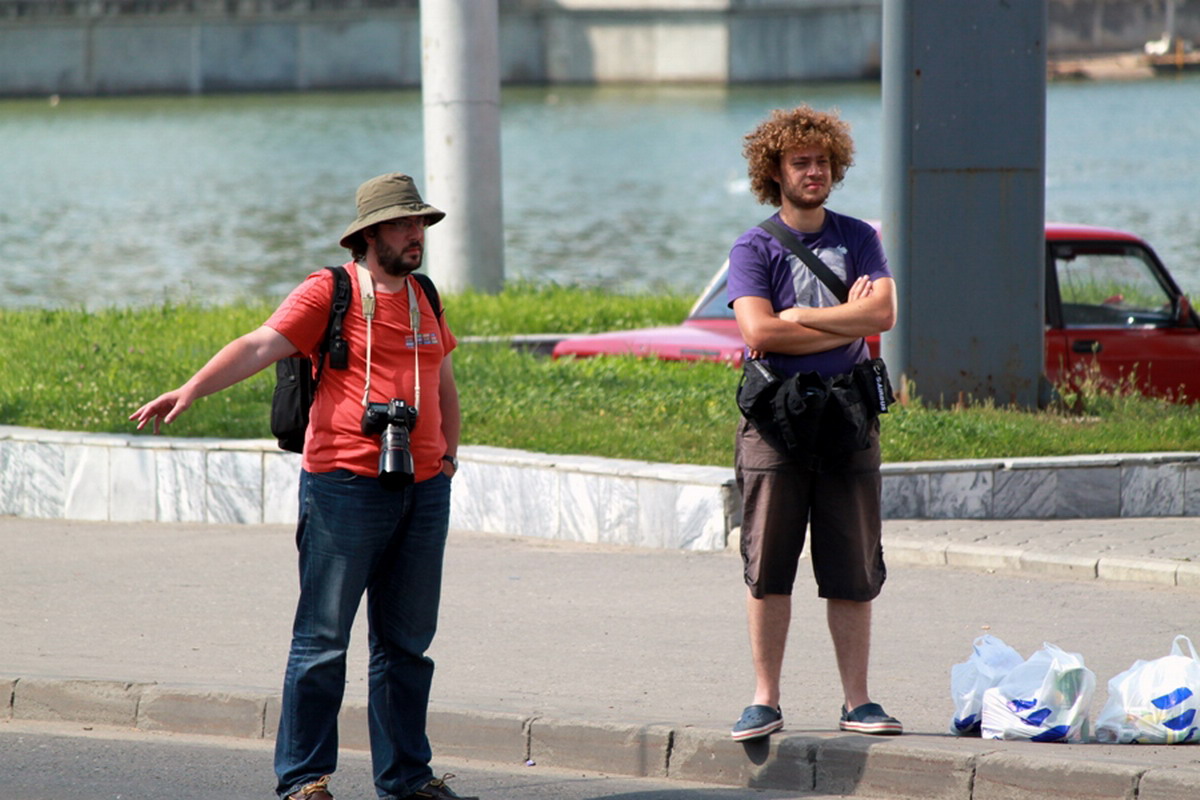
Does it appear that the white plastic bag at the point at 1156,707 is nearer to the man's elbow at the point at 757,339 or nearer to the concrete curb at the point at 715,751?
the concrete curb at the point at 715,751

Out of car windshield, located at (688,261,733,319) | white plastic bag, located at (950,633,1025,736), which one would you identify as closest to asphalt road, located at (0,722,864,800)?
white plastic bag, located at (950,633,1025,736)

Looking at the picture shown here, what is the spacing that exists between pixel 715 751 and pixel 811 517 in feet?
2.51

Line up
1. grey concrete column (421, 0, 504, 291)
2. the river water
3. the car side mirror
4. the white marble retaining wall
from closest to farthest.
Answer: the white marble retaining wall < the car side mirror < grey concrete column (421, 0, 504, 291) < the river water

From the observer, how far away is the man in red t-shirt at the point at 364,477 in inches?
191

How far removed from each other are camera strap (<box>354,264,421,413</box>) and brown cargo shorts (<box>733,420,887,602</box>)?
3.42ft

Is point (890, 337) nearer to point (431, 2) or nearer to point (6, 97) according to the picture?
point (431, 2)

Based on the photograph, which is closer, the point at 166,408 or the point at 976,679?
the point at 166,408

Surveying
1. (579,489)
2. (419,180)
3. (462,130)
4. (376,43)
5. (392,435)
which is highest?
(376,43)

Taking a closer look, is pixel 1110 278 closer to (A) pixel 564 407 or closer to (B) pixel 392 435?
(A) pixel 564 407

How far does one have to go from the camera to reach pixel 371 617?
507 centimetres

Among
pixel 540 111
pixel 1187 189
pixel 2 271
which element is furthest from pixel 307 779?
pixel 540 111

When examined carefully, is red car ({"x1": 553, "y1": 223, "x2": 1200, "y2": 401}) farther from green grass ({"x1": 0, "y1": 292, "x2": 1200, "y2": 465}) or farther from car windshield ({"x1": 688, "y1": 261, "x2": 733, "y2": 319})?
green grass ({"x1": 0, "y1": 292, "x2": 1200, "y2": 465})

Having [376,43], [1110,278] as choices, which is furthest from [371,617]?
[376,43]

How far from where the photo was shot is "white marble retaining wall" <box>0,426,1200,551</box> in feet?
27.9
